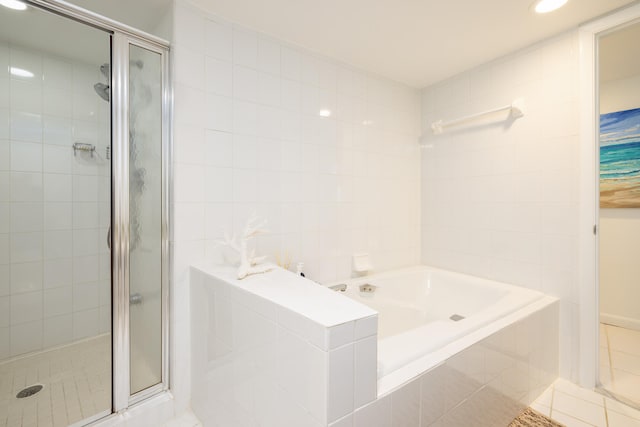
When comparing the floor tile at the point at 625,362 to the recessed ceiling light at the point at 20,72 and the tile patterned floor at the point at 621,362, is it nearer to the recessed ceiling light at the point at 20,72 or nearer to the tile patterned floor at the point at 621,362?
the tile patterned floor at the point at 621,362

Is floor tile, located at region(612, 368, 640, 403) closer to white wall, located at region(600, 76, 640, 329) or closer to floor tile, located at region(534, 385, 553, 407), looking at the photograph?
floor tile, located at region(534, 385, 553, 407)

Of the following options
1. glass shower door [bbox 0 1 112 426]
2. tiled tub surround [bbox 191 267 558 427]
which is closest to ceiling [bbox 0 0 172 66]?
glass shower door [bbox 0 1 112 426]

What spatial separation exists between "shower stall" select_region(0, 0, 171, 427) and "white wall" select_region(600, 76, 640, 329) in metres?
3.67

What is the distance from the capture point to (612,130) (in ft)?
8.57

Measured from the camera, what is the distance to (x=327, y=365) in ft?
2.51

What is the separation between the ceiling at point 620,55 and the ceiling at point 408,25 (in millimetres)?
520

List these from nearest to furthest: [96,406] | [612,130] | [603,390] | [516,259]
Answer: [96,406] < [603,390] < [516,259] < [612,130]

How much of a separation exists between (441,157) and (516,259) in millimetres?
1004

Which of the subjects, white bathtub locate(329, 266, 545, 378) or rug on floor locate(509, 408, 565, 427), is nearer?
rug on floor locate(509, 408, 565, 427)

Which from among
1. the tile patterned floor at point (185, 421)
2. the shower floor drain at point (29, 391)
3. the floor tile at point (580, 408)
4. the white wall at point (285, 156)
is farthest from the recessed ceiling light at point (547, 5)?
the shower floor drain at point (29, 391)

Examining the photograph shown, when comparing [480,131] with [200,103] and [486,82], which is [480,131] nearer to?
[486,82]

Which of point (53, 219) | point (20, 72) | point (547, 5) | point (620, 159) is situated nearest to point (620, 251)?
point (620, 159)

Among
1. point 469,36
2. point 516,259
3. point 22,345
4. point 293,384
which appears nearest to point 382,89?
point 469,36

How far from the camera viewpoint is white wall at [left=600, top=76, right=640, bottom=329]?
2.54 meters
